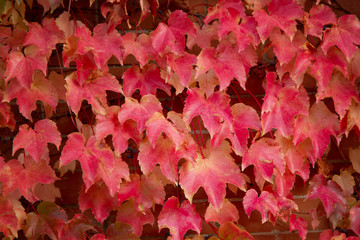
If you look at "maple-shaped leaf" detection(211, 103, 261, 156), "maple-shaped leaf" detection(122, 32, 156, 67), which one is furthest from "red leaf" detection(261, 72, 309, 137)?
"maple-shaped leaf" detection(122, 32, 156, 67)

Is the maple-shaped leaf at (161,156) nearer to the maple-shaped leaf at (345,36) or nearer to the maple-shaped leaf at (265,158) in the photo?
the maple-shaped leaf at (265,158)

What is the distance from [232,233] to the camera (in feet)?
4.14

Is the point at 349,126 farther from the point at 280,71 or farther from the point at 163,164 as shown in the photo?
the point at 163,164

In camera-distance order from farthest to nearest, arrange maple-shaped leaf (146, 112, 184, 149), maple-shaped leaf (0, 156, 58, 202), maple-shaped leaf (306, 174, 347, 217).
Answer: maple-shaped leaf (306, 174, 347, 217), maple-shaped leaf (0, 156, 58, 202), maple-shaped leaf (146, 112, 184, 149)

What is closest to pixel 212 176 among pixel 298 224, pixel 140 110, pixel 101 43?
pixel 140 110

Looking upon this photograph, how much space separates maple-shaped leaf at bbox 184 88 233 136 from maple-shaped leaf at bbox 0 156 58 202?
47 cm

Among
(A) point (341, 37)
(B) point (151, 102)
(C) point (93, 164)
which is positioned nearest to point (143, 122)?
(B) point (151, 102)

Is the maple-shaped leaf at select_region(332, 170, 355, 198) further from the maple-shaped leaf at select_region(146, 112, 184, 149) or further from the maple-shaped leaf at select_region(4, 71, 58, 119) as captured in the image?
the maple-shaped leaf at select_region(4, 71, 58, 119)

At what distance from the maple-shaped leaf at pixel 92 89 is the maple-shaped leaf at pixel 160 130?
143mm

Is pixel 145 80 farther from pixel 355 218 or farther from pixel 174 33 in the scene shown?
pixel 355 218

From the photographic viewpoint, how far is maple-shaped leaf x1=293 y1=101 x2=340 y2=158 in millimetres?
1244

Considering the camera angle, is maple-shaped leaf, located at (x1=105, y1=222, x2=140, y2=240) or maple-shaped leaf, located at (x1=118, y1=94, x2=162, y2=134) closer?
maple-shaped leaf, located at (x1=118, y1=94, x2=162, y2=134)

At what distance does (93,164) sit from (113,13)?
1.47ft

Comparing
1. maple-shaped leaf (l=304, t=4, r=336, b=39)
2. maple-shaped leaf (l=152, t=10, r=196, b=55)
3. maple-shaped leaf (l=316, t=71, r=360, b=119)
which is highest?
maple-shaped leaf (l=304, t=4, r=336, b=39)
